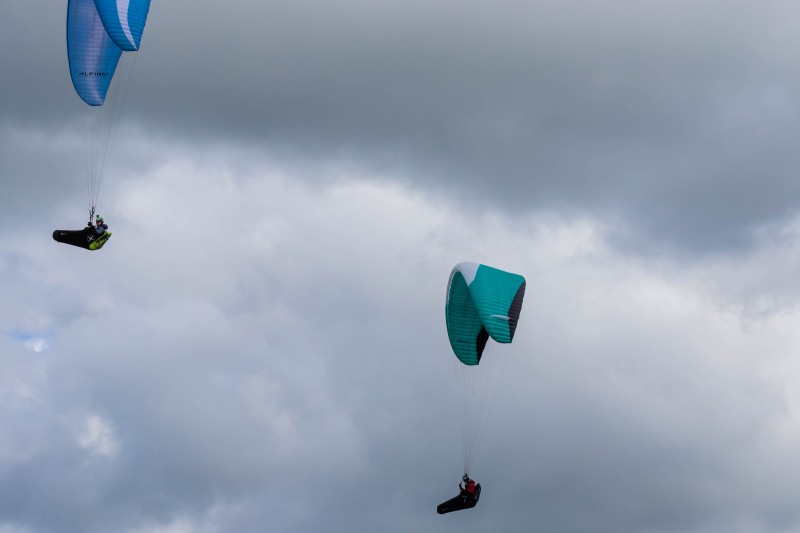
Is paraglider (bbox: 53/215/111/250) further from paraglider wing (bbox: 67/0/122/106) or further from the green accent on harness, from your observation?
paraglider wing (bbox: 67/0/122/106)

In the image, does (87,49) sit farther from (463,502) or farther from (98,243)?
(463,502)

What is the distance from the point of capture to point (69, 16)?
106438mm

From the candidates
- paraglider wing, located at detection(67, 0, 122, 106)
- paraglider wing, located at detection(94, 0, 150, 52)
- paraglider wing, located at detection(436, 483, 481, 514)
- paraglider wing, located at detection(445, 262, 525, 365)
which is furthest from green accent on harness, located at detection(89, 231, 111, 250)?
paraglider wing, located at detection(436, 483, 481, 514)

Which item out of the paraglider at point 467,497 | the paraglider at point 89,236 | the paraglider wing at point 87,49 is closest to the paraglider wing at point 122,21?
the paraglider wing at point 87,49

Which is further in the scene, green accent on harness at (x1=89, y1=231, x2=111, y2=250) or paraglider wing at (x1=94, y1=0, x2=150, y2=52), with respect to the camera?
green accent on harness at (x1=89, y1=231, x2=111, y2=250)

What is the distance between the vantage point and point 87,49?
106562 millimetres

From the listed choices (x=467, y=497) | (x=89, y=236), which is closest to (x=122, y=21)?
(x=89, y=236)

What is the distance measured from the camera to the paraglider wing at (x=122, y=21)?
3925 inches

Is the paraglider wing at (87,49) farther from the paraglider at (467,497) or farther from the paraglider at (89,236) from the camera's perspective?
the paraglider at (467,497)

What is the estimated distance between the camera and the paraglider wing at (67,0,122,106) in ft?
349

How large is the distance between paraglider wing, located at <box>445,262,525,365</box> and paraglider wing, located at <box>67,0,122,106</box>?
2532 centimetres

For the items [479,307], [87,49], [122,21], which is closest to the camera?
[122,21]

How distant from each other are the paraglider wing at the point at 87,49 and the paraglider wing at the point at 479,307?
2532cm

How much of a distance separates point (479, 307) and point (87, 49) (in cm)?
2937
